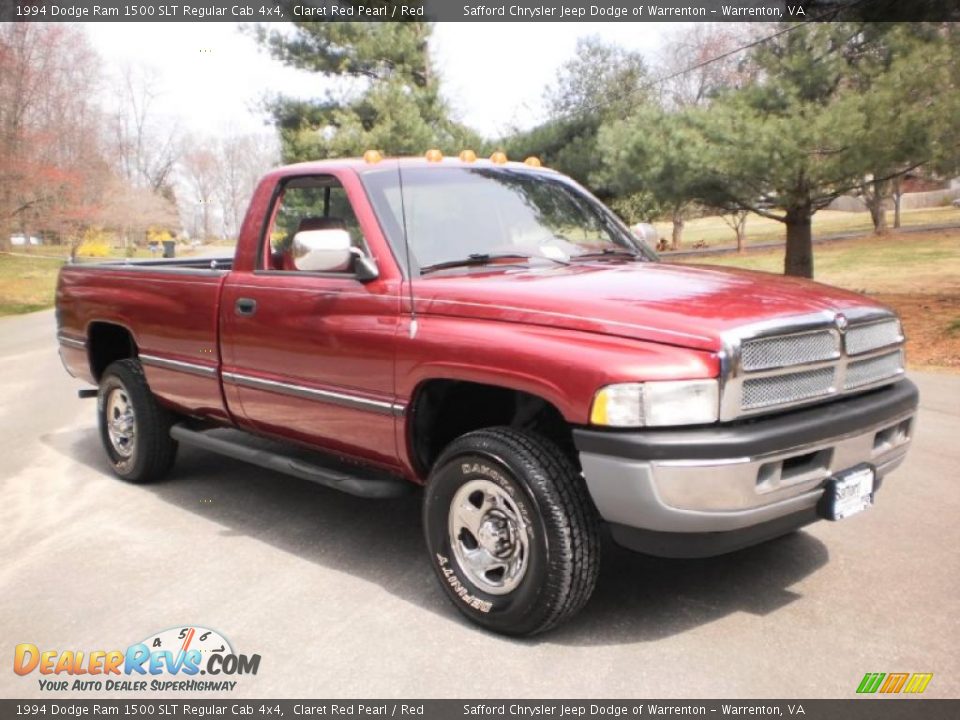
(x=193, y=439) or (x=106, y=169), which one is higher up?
(x=106, y=169)

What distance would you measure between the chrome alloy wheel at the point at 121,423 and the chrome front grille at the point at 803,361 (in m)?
4.25

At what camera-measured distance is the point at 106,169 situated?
39062 mm

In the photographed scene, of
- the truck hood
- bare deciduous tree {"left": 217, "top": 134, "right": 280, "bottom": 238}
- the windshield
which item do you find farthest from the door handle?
bare deciduous tree {"left": 217, "top": 134, "right": 280, "bottom": 238}

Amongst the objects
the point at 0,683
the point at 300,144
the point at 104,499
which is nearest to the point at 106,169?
the point at 300,144

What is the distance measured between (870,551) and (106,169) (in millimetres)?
39657

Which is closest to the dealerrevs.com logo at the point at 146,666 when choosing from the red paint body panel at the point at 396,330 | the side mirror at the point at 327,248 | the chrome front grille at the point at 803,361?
the red paint body panel at the point at 396,330

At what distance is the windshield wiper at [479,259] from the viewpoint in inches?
173

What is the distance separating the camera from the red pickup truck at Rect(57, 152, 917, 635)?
3395mm

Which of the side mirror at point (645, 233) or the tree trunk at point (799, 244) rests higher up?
the side mirror at point (645, 233)

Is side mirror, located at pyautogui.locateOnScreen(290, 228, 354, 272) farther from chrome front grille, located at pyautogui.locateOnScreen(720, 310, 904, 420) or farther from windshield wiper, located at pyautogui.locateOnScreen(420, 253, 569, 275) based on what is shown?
chrome front grille, located at pyautogui.locateOnScreen(720, 310, 904, 420)

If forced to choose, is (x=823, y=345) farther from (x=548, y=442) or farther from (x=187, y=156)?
(x=187, y=156)
